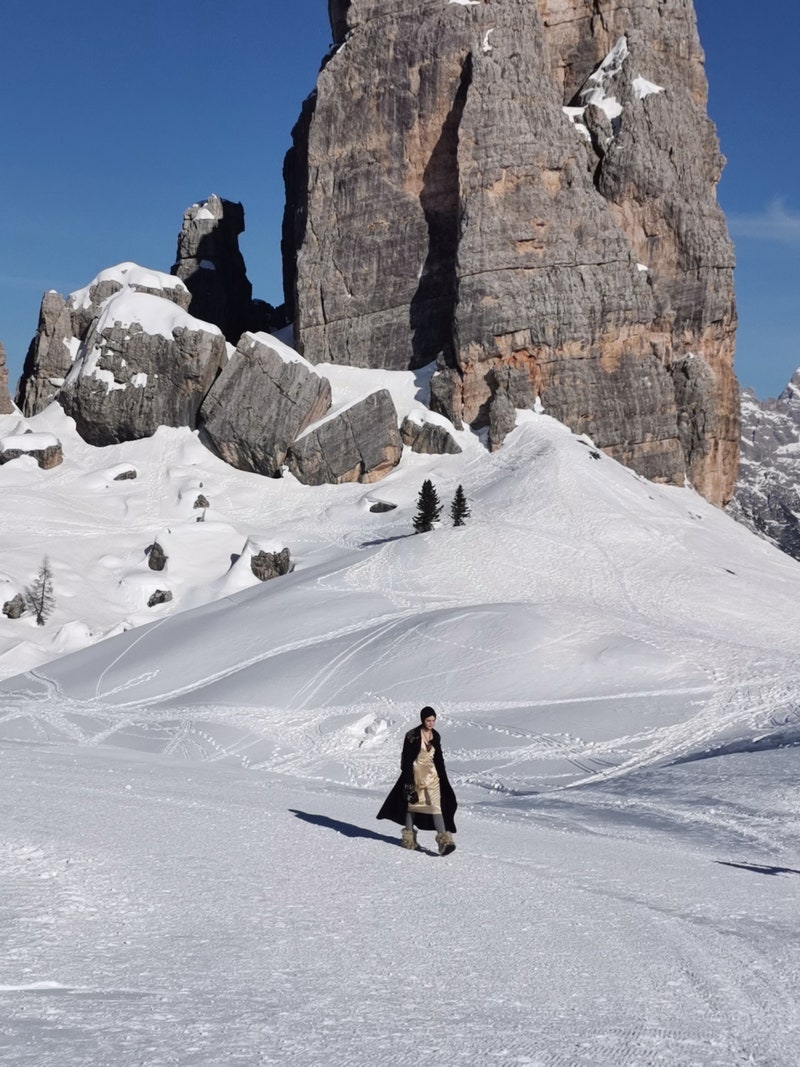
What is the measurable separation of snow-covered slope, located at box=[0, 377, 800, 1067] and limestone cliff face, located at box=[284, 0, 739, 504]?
30.0 metres

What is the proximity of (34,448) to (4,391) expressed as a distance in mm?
13189

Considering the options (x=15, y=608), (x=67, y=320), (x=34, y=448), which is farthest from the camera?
(x=67, y=320)

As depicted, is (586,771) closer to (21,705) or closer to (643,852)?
(643,852)

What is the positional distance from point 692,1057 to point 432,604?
112ft

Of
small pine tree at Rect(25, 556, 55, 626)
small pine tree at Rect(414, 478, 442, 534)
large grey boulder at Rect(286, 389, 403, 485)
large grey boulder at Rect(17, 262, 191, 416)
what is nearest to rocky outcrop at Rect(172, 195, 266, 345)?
large grey boulder at Rect(17, 262, 191, 416)

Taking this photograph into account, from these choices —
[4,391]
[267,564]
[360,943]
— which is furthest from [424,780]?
[4,391]

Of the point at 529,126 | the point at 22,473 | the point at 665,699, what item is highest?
the point at 529,126

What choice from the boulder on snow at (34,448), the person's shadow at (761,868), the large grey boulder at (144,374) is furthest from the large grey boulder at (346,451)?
the person's shadow at (761,868)

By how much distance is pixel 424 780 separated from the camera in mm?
10555

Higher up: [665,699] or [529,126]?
[529,126]

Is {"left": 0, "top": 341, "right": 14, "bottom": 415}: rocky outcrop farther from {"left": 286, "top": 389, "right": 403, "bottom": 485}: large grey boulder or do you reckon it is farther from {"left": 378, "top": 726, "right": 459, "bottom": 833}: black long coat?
{"left": 378, "top": 726, "right": 459, "bottom": 833}: black long coat

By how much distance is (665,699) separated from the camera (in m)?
25.5

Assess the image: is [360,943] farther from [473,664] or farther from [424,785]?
[473,664]

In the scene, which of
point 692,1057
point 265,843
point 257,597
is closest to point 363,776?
point 265,843
